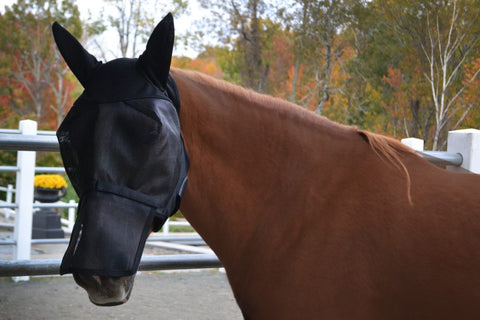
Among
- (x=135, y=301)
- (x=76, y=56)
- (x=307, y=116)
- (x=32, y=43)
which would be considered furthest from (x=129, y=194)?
(x=32, y=43)

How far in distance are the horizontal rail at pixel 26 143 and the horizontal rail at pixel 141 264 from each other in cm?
52

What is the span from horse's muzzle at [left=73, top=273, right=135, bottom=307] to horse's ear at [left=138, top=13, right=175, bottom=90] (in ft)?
2.08

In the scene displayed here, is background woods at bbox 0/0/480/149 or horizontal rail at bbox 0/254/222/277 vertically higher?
background woods at bbox 0/0/480/149

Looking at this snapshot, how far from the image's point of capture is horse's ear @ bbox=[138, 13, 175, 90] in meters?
1.70

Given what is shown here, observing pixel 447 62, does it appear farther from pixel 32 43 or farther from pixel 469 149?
pixel 32 43

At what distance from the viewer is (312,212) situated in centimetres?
Answer: 180

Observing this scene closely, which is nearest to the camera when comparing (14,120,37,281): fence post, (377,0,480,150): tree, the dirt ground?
the dirt ground

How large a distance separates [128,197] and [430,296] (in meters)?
1.00

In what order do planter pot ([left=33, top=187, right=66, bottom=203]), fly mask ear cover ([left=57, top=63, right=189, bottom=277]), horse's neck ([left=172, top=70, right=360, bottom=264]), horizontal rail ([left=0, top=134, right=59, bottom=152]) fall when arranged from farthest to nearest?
planter pot ([left=33, top=187, right=66, bottom=203])
horizontal rail ([left=0, top=134, right=59, bottom=152])
horse's neck ([left=172, top=70, right=360, bottom=264])
fly mask ear cover ([left=57, top=63, right=189, bottom=277])

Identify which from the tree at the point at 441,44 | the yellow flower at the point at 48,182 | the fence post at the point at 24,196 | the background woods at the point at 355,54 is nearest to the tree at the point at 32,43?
the background woods at the point at 355,54

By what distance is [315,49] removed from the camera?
20.5m

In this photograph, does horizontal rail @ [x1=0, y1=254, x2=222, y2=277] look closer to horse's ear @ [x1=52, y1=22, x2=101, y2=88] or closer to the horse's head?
the horse's head

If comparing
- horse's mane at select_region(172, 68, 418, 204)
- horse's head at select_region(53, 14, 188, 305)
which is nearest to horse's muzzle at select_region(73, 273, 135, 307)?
horse's head at select_region(53, 14, 188, 305)

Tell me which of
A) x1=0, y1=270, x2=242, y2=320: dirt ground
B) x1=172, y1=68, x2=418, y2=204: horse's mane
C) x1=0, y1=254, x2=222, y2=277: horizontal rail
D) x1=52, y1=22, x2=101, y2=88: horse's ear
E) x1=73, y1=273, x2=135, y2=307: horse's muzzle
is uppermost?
x1=52, y1=22, x2=101, y2=88: horse's ear
